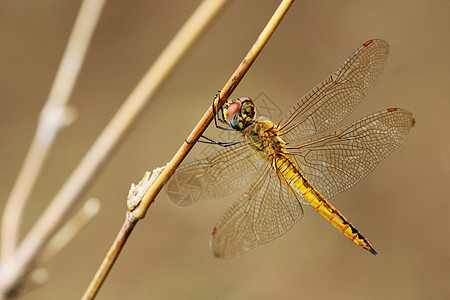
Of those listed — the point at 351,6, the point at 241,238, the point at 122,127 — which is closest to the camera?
the point at 122,127

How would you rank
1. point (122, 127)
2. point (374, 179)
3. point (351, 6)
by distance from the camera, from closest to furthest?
point (122, 127) < point (374, 179) < point (351, 6)

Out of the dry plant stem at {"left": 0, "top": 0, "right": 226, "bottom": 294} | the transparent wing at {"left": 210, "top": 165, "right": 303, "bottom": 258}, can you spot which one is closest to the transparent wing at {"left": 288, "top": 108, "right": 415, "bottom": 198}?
Result: the transparent wing at {"left": 210, "top": 165, "right": 303, "bottom": 258}

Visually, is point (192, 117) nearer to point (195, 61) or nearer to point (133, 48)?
point (195, 61)

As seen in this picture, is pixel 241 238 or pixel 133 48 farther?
pixel 133 48

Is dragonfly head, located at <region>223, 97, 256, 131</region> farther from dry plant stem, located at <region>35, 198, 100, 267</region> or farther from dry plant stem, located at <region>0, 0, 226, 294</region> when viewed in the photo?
dry plant stem, located at <region>35, 198, 100, 267</region>

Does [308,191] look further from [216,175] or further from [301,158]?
[216,175]

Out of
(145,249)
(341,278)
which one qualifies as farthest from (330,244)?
(145,249)
